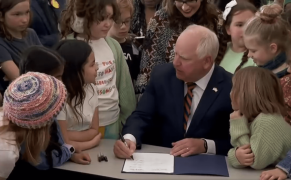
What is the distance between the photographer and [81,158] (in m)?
2.53

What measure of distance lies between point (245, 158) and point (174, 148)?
0.43 meters

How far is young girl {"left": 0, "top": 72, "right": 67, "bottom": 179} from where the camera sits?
2.17 m

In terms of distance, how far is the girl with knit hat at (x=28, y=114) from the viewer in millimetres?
2172

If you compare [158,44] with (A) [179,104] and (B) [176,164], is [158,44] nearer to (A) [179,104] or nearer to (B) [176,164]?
(A) [179,104]

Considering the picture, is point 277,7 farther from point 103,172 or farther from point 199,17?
point 103,172

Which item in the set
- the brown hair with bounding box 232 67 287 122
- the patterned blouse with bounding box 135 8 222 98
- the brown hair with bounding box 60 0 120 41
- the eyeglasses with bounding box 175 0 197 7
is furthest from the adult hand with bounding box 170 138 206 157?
the eyeglasses with bounding box 175 0 197 7

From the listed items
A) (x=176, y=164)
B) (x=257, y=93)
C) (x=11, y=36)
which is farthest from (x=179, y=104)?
(x=11, y=36)

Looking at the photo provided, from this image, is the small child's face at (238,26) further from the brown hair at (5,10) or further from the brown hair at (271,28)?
the brown hair at (5,10)

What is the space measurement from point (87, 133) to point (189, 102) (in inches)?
25.1

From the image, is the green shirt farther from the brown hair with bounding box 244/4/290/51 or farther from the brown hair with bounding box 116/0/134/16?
the brown hair with bounding box 116/0/134/16

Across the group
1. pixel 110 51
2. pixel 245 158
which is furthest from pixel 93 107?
pixel 245 158

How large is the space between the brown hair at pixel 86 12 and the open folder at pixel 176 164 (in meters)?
0.99

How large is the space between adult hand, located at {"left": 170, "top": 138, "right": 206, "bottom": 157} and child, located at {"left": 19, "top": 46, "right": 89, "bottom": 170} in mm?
505

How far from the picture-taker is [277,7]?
9.46ft
